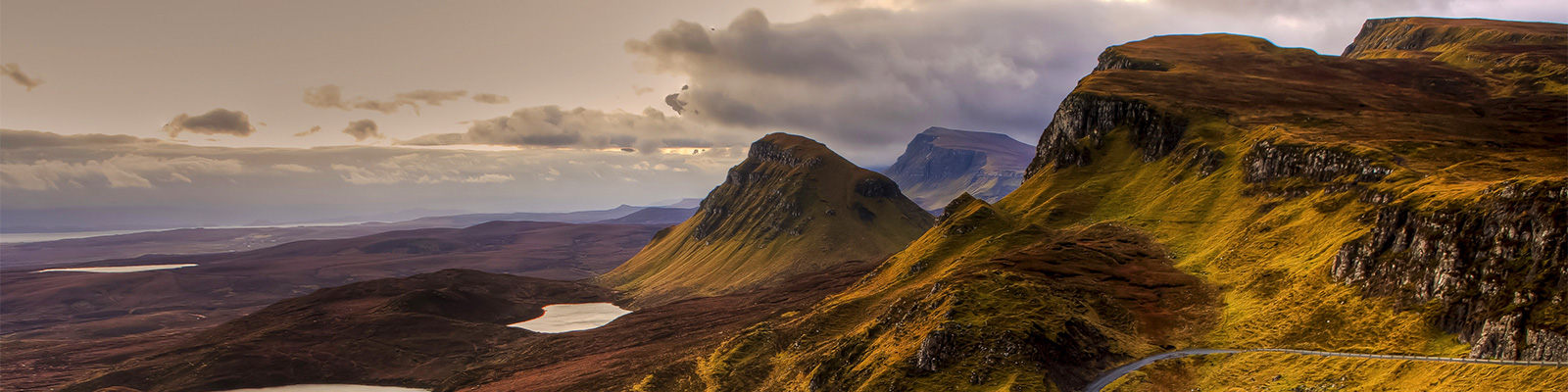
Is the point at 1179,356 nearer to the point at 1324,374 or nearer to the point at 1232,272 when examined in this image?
the point at 1324,374

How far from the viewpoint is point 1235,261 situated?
395ft

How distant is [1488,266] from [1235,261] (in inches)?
1703

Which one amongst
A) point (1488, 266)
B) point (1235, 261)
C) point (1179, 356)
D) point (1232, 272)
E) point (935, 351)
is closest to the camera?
point (1488, 266)

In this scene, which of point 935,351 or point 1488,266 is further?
point 935,351

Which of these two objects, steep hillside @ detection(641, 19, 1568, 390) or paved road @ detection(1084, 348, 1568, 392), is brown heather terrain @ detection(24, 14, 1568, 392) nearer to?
steep hillside @ detection(641, 19, 1568, 390)

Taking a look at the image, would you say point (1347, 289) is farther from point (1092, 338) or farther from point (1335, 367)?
point (1092, 338)

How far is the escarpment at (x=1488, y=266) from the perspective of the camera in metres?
67.1

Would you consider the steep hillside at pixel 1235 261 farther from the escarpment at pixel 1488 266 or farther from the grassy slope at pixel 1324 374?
the grassy slope at pixel 1324 374

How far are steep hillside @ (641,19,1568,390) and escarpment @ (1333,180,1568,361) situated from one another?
0.22 meters

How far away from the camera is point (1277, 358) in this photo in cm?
8612

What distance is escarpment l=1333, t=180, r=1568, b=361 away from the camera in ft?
220

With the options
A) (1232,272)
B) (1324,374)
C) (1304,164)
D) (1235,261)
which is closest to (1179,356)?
(1324,374)

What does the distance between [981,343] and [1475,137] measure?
388ft

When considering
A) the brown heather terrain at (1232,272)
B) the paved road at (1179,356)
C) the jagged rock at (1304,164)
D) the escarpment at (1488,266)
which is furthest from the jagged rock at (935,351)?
the jagged rock at (1304,164)
